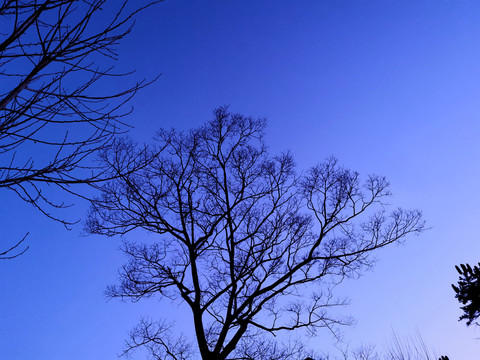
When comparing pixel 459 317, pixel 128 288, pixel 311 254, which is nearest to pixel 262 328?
pixel 311 254

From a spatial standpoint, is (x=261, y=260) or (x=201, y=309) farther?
(x=261, y=260)

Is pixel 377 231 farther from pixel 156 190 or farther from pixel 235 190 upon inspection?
pixel 156 190

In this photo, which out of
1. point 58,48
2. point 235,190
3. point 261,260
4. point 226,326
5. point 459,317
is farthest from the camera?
point 459,317

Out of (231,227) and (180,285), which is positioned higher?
(231,227)

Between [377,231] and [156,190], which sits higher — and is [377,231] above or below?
below

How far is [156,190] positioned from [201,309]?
344cm

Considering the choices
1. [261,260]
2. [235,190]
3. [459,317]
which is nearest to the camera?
[261,260]

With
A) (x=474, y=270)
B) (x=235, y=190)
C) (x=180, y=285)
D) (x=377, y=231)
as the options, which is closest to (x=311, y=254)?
(x=377, y=231)

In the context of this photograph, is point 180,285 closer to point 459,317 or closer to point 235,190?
point 235,190

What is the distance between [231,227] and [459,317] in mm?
9155

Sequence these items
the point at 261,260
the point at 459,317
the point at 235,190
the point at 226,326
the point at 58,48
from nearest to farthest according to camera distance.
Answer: the point at 58,48 < the point at 226,326 < the point at 261,260 < the point at 235,190 < the point at 459,317

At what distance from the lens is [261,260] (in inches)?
374

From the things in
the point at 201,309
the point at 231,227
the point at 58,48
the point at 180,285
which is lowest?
the point at 58,48

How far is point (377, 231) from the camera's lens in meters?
9.86
